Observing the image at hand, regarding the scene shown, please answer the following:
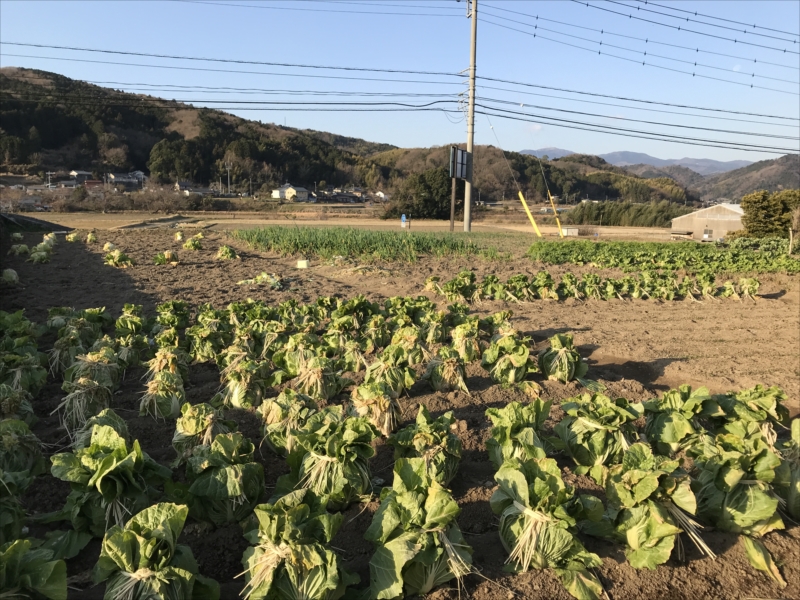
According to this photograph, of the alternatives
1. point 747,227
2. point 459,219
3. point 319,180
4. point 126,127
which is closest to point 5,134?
point 126,127

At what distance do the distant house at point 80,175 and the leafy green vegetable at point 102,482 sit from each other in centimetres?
8223

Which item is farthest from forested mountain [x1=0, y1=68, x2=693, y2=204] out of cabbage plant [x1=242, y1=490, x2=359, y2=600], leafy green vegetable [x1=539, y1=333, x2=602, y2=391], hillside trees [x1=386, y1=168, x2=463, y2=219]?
cabbage plant [x1=242, y1=490, x2=359, y2=600]

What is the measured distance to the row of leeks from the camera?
9.17 feet

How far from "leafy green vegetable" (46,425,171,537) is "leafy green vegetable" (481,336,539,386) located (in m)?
3.53

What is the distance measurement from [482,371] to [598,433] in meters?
2.36

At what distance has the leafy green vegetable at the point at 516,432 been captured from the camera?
3535 mm

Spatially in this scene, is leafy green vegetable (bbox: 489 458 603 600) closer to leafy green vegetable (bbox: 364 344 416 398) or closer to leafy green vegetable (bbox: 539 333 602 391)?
leafy green vegetable (bbox: 364 344 416 398)

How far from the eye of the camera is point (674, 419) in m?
3.92

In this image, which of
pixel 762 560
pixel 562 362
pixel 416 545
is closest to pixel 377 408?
pixel 416 545

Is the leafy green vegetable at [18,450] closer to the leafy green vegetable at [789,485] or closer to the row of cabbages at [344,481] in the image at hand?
the row of cabbages at [344,481]

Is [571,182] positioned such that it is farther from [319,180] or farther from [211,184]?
[211,184]

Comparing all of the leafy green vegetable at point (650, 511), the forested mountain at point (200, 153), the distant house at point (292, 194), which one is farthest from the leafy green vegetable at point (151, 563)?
the forested mountain at point (200, 153)

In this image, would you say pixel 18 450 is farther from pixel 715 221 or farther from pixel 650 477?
pixel 715 221

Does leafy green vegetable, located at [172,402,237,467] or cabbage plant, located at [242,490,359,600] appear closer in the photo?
cabbage plant, located at [242,490,359,600]
